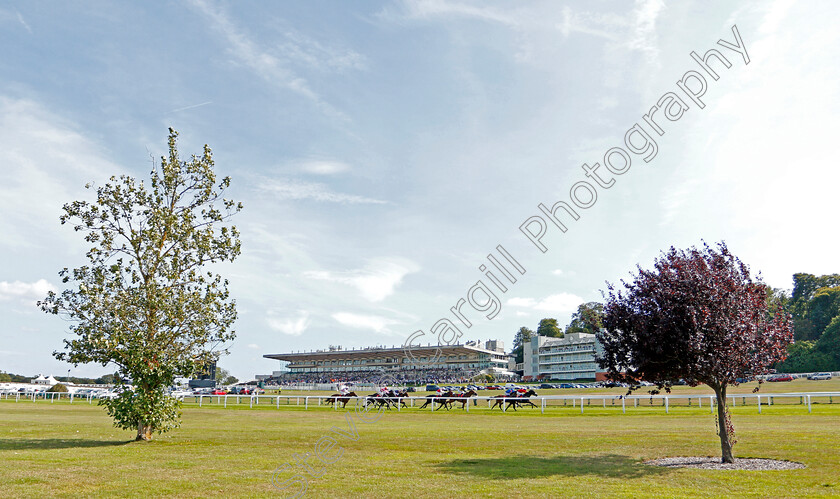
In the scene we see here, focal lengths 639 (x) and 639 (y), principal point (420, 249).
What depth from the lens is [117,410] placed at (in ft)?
67.1

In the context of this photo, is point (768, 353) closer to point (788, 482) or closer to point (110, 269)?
point (788, 482)

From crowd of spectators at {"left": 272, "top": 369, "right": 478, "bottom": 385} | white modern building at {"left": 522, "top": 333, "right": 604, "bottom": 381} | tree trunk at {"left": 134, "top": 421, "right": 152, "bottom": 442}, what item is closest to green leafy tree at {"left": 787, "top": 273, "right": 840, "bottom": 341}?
white modern building at {"left": 522, "top": 333, "right": 604, "bottom": 381}

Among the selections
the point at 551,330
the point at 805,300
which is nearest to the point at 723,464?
the point at 805,300

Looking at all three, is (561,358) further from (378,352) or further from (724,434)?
(724,434)

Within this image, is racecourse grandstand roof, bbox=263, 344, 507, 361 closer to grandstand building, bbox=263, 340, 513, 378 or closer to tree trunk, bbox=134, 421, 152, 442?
grandstand building, bbox=263, 340, 513, 378

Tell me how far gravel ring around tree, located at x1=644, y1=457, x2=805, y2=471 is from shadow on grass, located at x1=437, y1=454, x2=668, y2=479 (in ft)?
2.12

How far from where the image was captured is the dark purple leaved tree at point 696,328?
14.7 m

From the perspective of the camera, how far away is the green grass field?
1168cm

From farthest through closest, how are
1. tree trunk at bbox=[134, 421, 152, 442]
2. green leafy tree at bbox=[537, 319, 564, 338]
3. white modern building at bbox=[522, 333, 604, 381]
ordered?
green leafy tree at bbox=[537, 319, 564, 338]
white modern building at bbox=[522, 333, 604, 381]
tree trunk at bbox=[134, 421, 152, 442]

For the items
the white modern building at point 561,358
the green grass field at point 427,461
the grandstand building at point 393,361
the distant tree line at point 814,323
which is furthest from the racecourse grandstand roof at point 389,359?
the green grass field at point 427,461

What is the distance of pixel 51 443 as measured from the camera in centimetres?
2016

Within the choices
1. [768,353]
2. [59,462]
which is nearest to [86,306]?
[59,462]

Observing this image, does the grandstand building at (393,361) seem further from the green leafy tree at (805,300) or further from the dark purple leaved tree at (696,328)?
the dark purple leaved tree at (696,328)

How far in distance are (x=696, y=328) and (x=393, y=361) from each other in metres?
170
